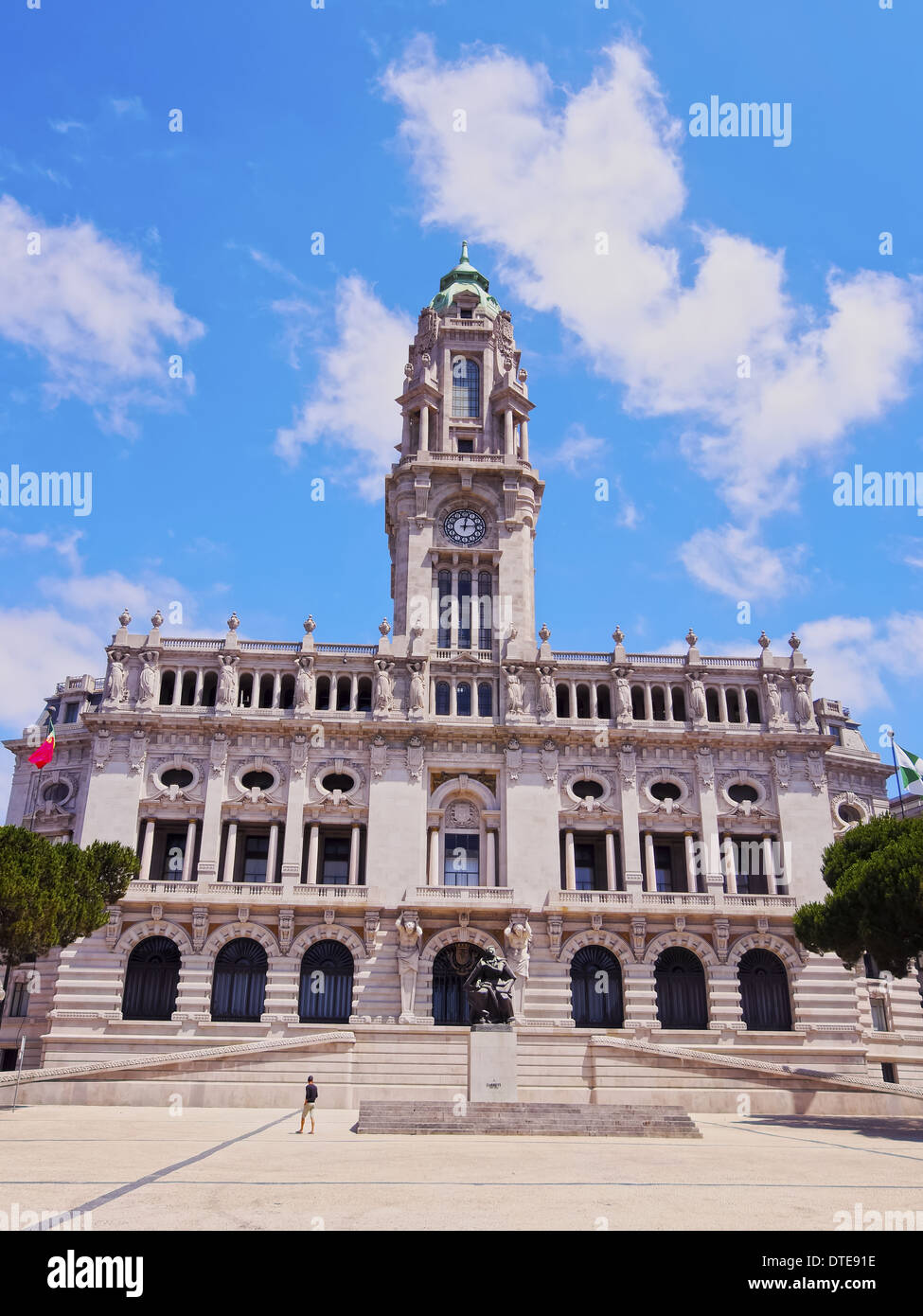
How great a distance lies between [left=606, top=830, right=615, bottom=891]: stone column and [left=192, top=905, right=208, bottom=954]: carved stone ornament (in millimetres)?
22595

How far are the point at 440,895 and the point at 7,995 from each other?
86.3 feet

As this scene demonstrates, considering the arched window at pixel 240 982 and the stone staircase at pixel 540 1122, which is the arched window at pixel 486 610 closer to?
the arched window at pixel 240 982

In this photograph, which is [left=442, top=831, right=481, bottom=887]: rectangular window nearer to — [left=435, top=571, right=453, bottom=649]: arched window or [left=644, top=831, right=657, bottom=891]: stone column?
[left=644, top=831, right=657, bottom=891]: stone column

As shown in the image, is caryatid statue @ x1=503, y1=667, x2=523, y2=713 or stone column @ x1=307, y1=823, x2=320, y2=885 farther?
caryatid statue @ x1=503, y1=667, x2=523, y2=713

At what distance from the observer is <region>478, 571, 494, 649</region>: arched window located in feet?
222

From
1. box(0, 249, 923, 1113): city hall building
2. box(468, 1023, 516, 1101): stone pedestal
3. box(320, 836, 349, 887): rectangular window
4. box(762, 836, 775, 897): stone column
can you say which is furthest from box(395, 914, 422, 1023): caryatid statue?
box(762, 836, 775, 897): stone column

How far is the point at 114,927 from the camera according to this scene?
5684 centimetres

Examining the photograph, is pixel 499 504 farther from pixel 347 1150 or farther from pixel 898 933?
pixel 347 1150

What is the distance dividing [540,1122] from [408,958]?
21181 mm

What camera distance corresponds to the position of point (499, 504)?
7069 centimetres

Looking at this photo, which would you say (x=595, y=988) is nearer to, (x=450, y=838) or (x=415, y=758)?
(x=450, y=838)

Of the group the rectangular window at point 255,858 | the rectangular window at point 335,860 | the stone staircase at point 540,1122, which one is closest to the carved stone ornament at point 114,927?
the rectangular window at point 255,858

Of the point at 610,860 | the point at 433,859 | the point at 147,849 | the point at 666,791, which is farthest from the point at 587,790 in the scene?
the point at 147,849

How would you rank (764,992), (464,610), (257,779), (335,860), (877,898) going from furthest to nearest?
(464,610)
(257,779)
(335,860)
(764,992)
(877,898)
